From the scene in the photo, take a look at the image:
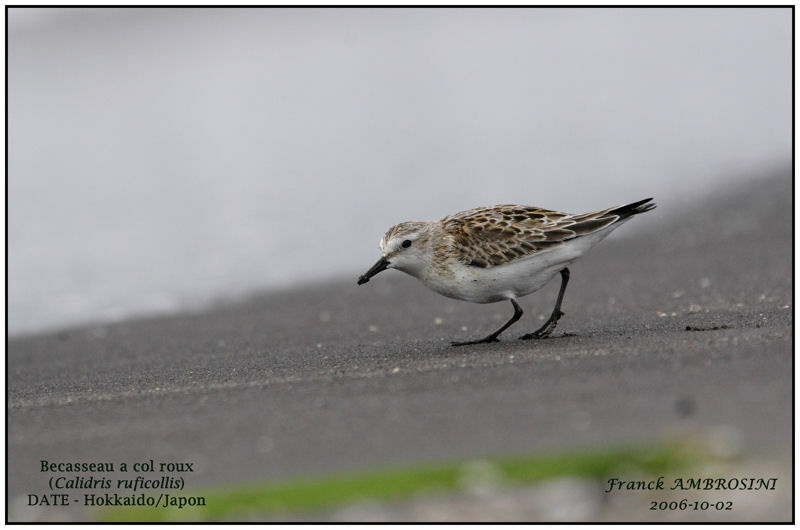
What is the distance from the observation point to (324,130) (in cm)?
1677

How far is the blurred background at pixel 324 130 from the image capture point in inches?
497

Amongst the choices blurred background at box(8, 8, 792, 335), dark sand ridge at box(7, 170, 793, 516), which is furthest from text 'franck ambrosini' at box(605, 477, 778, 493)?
blurred background at box(8, 8, 792, 335)

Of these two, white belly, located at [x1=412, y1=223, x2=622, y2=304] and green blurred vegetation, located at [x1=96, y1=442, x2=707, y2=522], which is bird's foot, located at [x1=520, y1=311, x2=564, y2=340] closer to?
white belly, located at [x1=412, y1=223, x2=622, y2=304]

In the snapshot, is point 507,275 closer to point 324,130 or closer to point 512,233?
point 512,233

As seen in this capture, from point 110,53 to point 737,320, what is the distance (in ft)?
53.8

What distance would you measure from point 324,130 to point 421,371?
33.5 ft

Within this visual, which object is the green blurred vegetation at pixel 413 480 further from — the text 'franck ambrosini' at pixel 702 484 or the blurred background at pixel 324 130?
the blurred background at pixel 324 130

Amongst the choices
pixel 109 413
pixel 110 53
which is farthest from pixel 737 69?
pixel 109 413

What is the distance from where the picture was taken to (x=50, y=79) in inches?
786

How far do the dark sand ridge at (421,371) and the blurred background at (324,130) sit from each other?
1.32 m

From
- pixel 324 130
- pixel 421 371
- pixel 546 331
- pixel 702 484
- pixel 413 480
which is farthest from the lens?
pixel 324 130

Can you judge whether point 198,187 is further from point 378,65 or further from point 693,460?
point 693,460

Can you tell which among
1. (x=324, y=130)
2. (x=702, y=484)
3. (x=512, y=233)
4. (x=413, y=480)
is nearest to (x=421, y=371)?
(x=512, y=233)

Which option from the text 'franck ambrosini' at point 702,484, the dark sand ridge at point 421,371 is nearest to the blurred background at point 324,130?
the dark sand ridge at point 421,371
